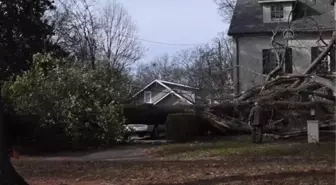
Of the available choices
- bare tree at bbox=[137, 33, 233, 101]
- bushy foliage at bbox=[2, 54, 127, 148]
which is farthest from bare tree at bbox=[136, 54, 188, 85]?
bushy foliage at bbox=[2, 54, 127, 148]

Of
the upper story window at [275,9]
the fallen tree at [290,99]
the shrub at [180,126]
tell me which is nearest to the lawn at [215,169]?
the fallen tree at [290,99]

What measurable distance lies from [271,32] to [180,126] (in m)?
14.7

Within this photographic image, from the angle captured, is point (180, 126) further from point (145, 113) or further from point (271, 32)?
point (271, 32)

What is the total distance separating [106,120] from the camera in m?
23.3

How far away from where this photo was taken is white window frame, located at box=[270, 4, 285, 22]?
125ft

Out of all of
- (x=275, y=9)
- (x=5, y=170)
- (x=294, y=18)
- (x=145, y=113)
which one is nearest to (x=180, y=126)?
(x=145, y=113)

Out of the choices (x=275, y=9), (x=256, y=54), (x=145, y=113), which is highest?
(x=275, y=9)

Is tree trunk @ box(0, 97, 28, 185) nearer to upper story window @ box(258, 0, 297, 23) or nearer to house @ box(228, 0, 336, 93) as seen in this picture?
house @ box(228, 0, 336, 93)

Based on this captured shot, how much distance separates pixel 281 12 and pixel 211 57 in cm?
1518

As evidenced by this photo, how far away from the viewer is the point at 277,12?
→ 38281 mm

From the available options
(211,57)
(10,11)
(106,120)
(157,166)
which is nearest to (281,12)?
(211,57)

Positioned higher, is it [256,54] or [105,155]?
[256,54]

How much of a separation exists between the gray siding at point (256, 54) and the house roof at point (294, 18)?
528 millimetres

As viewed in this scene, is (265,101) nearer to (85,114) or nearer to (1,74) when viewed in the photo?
(85,114)
